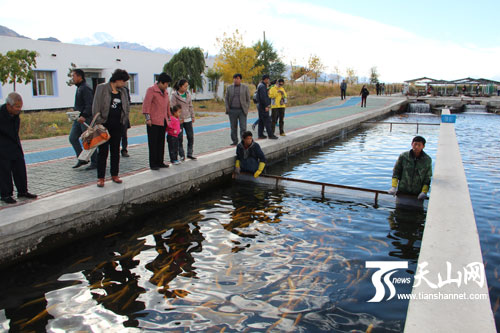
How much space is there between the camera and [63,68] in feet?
83.1

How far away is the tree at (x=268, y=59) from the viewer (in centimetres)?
5369

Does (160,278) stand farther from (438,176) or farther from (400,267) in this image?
(438,176)

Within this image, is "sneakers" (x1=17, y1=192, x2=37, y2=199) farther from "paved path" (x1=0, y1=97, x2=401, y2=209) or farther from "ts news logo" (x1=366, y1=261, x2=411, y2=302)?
"ts news logo" (x1=366, y1=261, x2=411, y2=302)

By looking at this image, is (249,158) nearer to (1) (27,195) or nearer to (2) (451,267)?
(1) (27,195)

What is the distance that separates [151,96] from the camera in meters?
7.30

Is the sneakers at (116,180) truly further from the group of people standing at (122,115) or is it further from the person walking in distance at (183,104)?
the person walking in distance at (183,104)

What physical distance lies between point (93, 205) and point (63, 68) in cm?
2272

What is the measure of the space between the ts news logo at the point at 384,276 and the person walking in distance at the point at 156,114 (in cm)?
433

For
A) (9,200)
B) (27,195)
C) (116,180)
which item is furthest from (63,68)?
(9,200)

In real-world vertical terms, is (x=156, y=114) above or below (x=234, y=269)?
above

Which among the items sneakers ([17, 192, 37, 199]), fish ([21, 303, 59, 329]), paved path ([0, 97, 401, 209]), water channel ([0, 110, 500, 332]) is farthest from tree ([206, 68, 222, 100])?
fish ([21, 303, 59, 329])

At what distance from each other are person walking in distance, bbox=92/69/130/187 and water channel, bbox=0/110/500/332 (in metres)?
0.99

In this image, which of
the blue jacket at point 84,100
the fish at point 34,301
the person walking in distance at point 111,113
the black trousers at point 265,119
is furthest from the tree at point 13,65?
the fish at point 34,301

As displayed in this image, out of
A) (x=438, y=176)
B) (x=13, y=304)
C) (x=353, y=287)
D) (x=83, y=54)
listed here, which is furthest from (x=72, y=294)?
(x=83, y=54)
